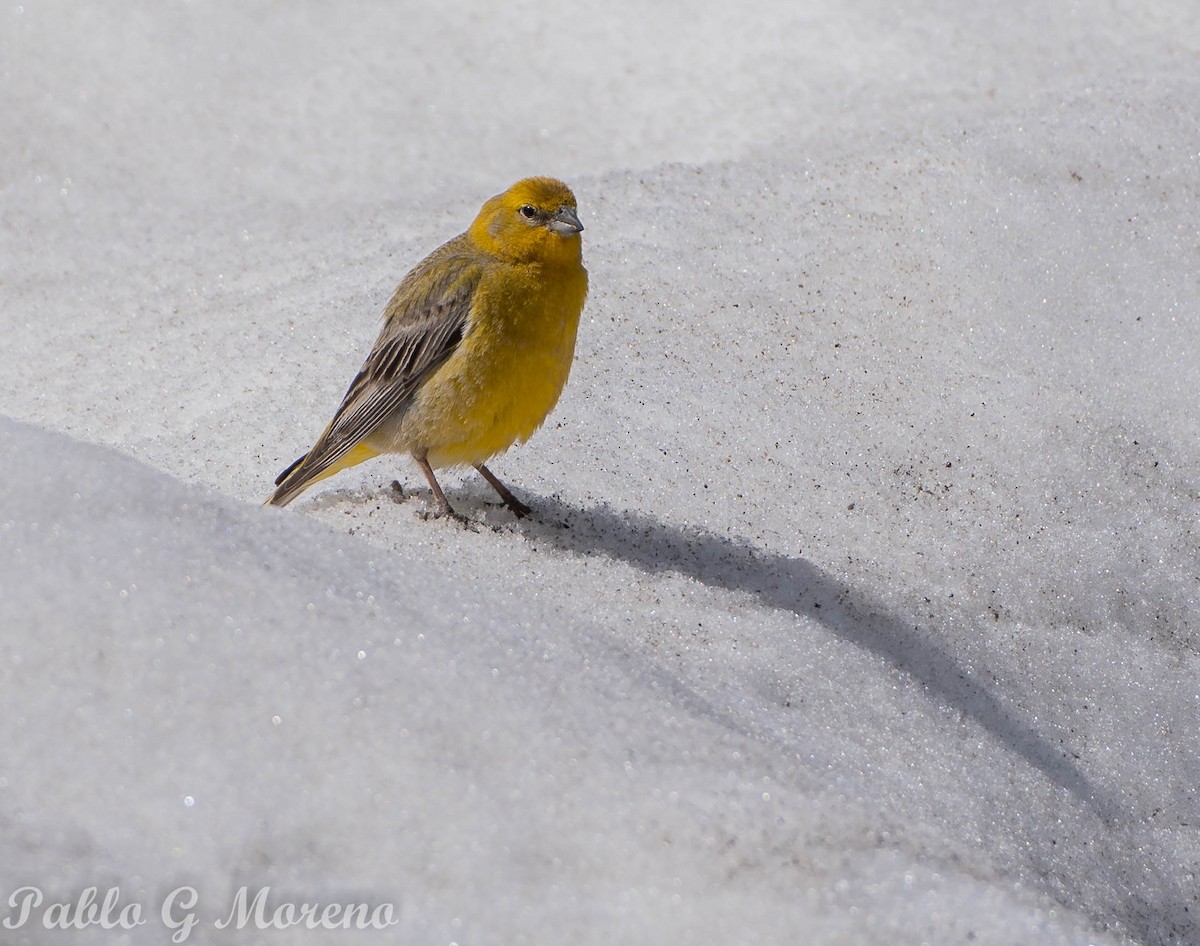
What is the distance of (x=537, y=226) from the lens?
4914mm

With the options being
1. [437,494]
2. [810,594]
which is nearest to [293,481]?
[437,494]

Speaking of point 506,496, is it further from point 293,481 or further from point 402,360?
point 293,481

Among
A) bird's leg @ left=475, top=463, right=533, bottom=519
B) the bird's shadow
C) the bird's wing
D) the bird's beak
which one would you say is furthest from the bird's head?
the bird's shadow

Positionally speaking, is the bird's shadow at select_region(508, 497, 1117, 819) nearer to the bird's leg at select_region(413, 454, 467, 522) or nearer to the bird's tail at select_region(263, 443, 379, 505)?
the bird's leg at select_region(413, 454, 467, 522)

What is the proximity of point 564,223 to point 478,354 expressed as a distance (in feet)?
2.00

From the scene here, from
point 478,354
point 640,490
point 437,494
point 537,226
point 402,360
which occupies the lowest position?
point 640,490

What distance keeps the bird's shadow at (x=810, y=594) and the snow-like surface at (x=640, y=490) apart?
2cm

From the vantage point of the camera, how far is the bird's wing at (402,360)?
16.0 feet

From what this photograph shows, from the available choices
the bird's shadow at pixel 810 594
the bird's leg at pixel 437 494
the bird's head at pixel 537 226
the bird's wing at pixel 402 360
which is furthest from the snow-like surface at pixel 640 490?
the bird's head at pixel 537 226

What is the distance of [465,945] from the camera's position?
2607 mm

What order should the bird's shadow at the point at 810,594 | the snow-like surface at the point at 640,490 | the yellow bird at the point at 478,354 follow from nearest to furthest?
the snow-like surface at the point at 640,490 < the bird's shadow at the point at 810,594 < the yellow bird at the point at 478,354

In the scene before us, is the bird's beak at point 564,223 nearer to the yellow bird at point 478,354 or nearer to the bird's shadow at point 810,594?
the yellow bird at point 478,354

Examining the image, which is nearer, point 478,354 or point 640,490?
point 478,354

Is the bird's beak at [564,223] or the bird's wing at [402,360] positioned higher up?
the bird's beak at [564,223]
